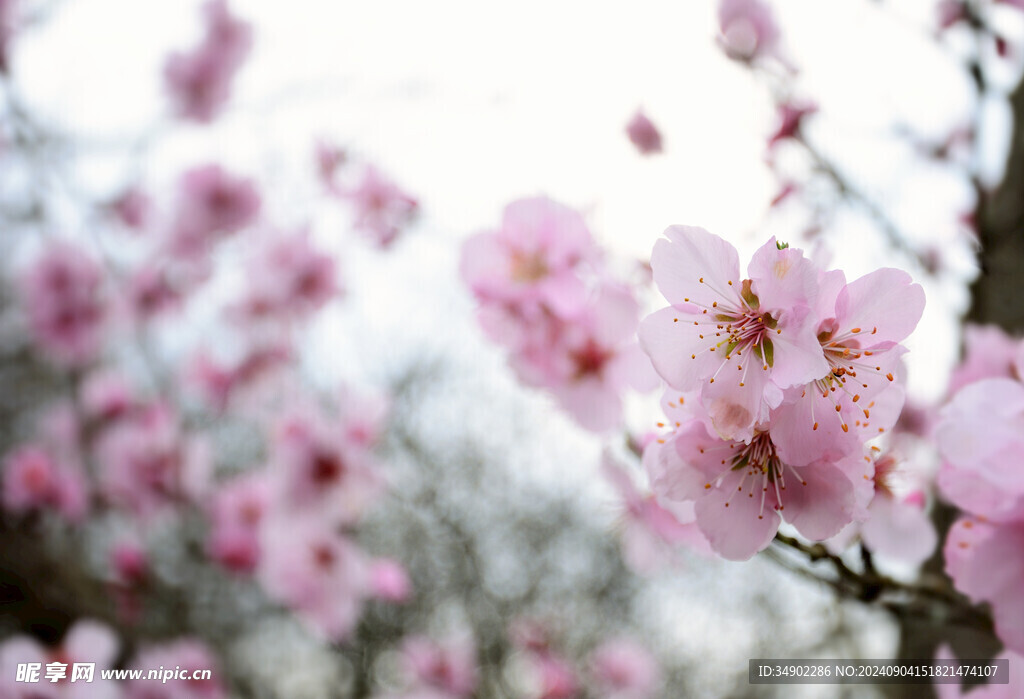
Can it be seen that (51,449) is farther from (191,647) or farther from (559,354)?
(559,354)

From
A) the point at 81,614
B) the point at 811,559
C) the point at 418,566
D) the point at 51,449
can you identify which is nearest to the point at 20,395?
the point at 51,449

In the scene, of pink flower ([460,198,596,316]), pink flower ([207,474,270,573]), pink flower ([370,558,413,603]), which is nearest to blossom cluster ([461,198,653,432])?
pink flower ([460,198,596,316])

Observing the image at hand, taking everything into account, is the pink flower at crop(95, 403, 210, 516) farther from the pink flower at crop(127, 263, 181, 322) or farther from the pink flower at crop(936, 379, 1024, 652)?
the pink flower at crop(936, 379, 1024, 652)

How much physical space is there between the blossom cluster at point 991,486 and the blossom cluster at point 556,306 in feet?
1.29

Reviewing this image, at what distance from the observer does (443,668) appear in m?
2.09

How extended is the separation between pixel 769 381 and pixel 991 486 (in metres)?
0.23

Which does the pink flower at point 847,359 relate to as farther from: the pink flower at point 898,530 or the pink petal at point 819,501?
the pink flower at point 898,530

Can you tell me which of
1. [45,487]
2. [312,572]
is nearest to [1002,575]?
[312,572]

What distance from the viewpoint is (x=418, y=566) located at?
393cm

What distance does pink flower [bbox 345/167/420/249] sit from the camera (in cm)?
147

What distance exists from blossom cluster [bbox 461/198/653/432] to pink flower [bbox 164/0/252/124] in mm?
1785

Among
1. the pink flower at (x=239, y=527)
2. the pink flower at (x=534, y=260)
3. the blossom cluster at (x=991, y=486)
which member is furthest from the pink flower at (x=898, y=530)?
the pink flower at (x=239, y=527)

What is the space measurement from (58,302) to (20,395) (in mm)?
2058

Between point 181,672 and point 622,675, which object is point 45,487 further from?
point 622,675
